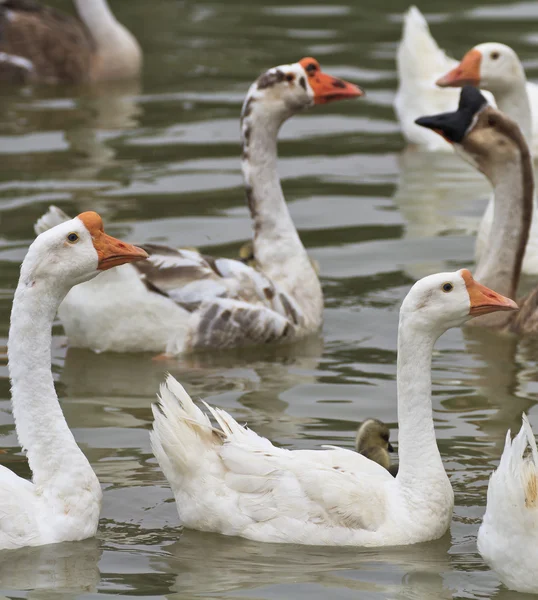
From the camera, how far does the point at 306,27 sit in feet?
73.4

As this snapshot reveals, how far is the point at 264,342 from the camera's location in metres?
11.4

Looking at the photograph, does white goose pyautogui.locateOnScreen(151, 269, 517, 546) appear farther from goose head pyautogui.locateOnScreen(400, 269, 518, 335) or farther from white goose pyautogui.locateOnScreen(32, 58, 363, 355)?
white goose pyautogui.locateOnScreen(32, 58, 363, 355)

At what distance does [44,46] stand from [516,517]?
13.7 meters

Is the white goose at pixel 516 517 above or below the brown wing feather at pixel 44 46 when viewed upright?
below

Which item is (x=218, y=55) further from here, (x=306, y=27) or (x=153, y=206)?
(x=153, y=206)

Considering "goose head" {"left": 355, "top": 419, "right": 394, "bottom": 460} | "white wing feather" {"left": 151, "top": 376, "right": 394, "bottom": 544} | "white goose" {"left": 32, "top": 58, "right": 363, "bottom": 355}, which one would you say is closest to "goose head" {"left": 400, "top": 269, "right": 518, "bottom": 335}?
"white wing feather" {"left": 151, "top": 376, "right": 394, "bottom": 544}

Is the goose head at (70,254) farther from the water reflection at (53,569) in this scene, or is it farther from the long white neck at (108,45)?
the long white neck at (108,45)

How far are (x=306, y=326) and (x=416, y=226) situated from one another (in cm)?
315

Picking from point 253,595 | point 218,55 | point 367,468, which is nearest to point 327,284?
point 367,468

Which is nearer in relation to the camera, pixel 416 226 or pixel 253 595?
pixel 253 595

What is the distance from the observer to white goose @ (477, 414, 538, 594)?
6.98 m

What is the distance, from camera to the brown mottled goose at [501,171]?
38.9 feet

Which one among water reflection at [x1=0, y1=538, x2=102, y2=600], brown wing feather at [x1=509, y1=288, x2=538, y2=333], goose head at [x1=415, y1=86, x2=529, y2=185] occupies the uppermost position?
goose head at [x1=415, y1=86, x2=529, y2=185]

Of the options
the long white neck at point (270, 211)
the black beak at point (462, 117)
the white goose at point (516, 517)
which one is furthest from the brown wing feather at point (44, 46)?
the white goose at point (516, 517)
